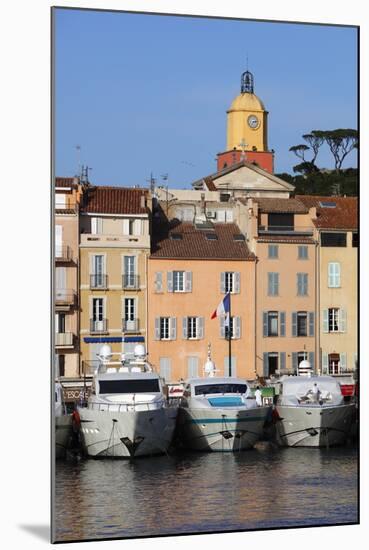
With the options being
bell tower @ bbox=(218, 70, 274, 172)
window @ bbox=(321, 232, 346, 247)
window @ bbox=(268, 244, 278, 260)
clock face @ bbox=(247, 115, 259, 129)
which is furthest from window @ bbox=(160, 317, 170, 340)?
clock face @ bbox=(247, 115, 259, 129)

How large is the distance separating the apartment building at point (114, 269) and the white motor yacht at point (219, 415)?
1038mm

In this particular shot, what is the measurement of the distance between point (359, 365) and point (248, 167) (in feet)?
6.52

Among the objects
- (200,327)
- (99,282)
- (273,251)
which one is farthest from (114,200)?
(273,251)

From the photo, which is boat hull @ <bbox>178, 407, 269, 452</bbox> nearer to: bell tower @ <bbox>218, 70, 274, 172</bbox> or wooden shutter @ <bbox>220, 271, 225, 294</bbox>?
wooden shutter @ <bbox>220, 271, 225, 294</bbox>

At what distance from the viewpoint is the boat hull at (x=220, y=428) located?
15812mm

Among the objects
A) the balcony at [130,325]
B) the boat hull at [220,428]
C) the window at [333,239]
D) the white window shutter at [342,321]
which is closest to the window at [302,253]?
the window at [333,239]

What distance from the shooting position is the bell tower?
10758mm

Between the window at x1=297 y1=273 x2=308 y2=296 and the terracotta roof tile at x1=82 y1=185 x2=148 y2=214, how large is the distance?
1.74m

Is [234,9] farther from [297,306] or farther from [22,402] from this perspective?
[297,306]

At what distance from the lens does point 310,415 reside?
16.3 meters

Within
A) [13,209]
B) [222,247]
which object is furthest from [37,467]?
[222,247]

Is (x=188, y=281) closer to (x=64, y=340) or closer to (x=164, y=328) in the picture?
(x=164, y=328)

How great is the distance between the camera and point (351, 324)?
11.3 m

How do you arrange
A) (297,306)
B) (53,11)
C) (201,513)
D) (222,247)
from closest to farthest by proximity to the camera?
(53,11), (201,513), (297,306), (222,247)
